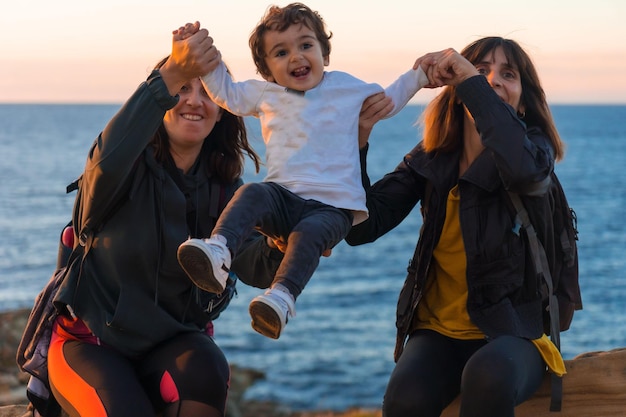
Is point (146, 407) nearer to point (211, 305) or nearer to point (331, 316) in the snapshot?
point (211, 305)

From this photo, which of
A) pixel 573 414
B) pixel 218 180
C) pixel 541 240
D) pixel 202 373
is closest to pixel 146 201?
pixel 218 180

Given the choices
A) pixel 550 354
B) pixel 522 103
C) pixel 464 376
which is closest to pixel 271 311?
pixel 464 376

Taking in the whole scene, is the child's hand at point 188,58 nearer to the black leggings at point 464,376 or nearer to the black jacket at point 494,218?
the black jacket at point 494,218

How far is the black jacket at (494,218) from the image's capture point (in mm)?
4117

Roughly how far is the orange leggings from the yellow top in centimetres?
104

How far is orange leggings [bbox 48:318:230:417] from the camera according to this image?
13.0 ft

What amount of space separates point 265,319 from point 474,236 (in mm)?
1200

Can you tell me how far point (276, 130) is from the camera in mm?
4328

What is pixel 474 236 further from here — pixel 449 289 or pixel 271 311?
pixel 271 311

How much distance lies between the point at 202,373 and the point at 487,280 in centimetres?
135

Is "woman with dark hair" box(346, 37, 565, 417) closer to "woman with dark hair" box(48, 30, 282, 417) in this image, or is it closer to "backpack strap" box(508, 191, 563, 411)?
"backpack strap" box(508, 191, 563, 411)

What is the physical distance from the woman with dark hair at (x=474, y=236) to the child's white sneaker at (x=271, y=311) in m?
0.82

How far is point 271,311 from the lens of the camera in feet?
11.6

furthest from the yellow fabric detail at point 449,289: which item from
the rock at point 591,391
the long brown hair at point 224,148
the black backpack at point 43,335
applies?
the black backpack at point 43,335
